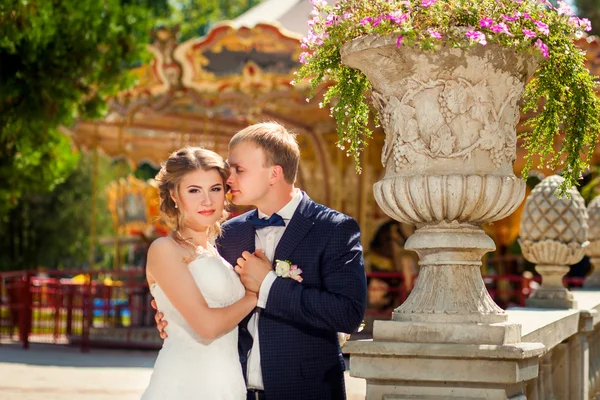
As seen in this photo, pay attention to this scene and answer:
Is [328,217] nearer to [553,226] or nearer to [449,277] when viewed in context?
[449,277]

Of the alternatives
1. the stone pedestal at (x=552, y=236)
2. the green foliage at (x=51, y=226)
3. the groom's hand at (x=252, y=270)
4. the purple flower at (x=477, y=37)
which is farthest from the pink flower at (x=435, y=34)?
the green foliage at (x=51, y=226)

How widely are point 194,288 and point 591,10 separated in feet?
120

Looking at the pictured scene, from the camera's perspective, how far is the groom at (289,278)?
3773 millimetres

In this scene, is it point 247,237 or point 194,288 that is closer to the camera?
point 194,288

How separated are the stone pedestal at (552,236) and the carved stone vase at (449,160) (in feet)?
12.3

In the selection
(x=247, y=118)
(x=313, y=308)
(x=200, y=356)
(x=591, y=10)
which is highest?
(x=591, y=10)

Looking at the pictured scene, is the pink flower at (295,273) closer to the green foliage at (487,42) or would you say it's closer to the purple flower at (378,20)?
the green foliage at (487,42)

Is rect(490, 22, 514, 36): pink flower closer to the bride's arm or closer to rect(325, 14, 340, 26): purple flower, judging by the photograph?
rect(325, 14, 340, 26): purple flower

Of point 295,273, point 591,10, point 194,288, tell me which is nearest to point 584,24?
point 295,273

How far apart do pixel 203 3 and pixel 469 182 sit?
39117 mm

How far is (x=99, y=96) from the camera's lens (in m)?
14.1

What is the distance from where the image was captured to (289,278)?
150 inches

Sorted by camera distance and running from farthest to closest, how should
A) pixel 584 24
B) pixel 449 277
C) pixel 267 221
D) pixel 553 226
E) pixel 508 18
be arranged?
pixel 553 226 < pixel 584 24 < pixel 267 221 < pixel 449 277 < pixel 508 18

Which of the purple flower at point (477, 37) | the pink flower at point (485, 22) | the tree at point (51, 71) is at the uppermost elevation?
the tree at point (51, 71)
